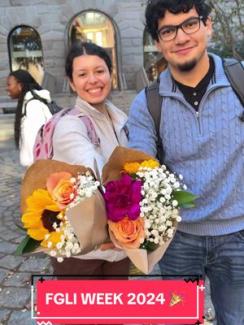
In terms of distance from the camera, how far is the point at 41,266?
4.68m

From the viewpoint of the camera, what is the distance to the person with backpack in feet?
7.65

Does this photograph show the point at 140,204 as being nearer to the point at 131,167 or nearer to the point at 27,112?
the point at 131,167

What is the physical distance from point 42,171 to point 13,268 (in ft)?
10.1

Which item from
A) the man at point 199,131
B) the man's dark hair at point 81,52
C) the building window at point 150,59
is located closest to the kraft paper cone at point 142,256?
the man at point 199,131

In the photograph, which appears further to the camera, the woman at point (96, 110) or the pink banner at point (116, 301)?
the woman at point (96, 110)

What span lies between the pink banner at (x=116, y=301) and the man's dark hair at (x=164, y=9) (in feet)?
3.68

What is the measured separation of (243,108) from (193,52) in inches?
13.1

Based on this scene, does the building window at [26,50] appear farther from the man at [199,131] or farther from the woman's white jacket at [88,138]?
the man at [199,131]

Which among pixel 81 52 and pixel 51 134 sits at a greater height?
pixel 81 52

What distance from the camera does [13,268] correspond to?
15.3 feet

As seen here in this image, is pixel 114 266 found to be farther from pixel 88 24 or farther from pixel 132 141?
pixel 88 24

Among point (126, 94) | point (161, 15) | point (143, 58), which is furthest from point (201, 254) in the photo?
point (143, 58)

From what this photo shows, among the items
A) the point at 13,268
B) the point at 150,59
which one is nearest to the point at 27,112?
the point at 13,268

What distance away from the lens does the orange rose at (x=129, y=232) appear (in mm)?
1761
